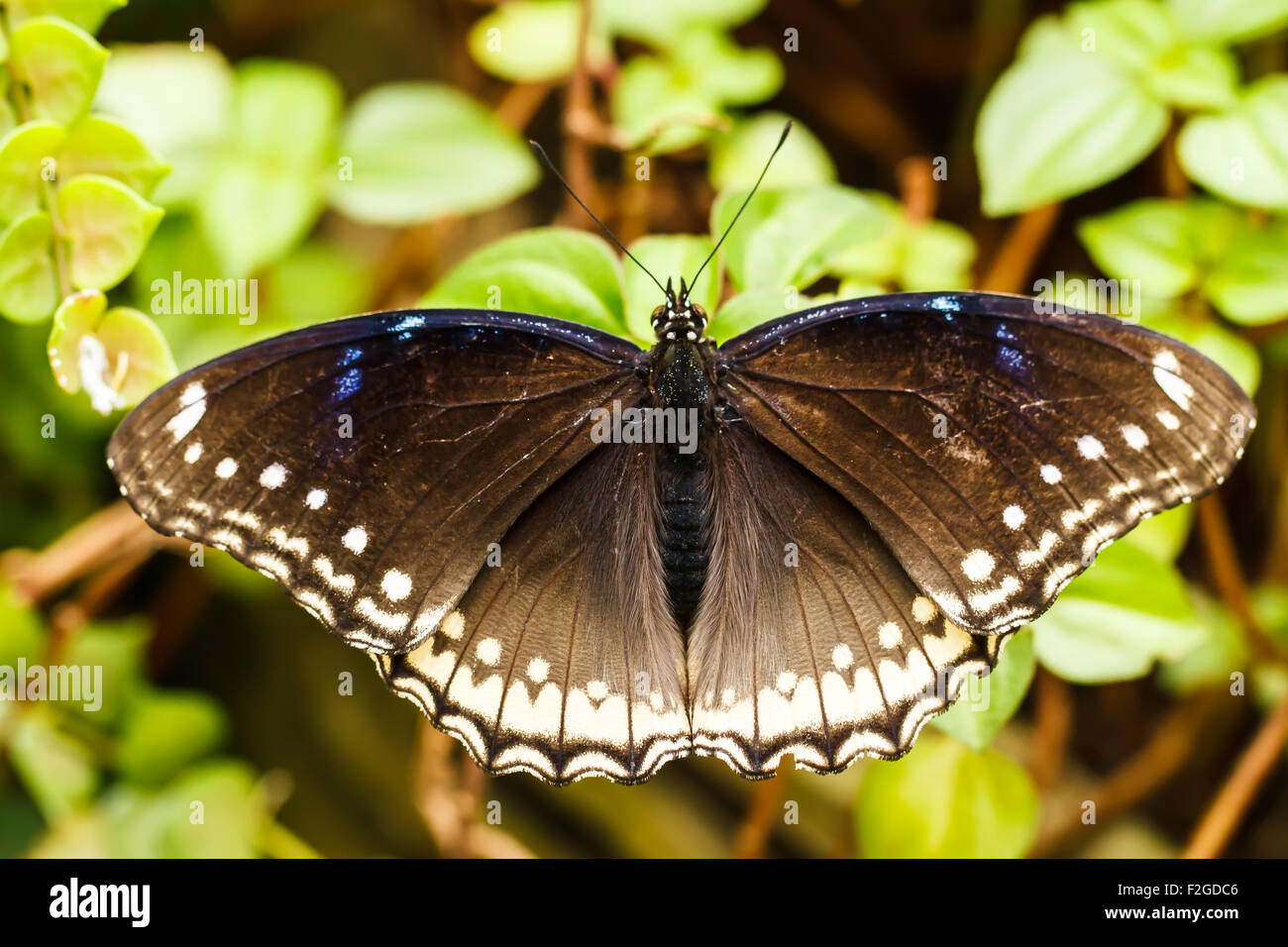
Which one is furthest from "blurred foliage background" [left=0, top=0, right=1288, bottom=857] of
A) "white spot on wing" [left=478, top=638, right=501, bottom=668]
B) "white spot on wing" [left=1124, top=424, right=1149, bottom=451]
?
"white spot on wing" [left=478, top=638, right=501, bottom=668]

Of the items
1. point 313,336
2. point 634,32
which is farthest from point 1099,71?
point 313,336

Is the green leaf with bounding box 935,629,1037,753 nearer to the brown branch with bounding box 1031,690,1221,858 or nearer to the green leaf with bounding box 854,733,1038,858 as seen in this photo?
the green leaf with bounding box 854,733,1038,858

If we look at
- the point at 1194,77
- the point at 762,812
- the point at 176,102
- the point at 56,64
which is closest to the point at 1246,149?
the point at 1194,77

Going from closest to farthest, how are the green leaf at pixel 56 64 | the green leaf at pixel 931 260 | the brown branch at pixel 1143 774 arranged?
1. the green leaf at pixel 56 64
2. the green leaf at pixel 931 260
3. the brown branch at pixel 1143 774

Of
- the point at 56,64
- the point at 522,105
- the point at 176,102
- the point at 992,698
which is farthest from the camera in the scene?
the point at 522,105

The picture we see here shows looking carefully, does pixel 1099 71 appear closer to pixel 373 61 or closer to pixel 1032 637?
pixel 1032 637

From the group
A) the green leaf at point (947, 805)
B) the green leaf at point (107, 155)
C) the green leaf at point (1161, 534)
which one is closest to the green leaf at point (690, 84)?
the green leaf at point (107, 155)

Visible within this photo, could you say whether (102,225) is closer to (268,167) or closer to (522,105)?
(268,167)

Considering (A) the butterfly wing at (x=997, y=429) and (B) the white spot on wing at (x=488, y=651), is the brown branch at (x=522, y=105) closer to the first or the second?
(A) the butterfly wing at (x=997, y=429)
